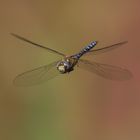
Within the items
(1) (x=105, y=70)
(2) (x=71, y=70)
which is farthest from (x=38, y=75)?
(1) (x=105, y=70)

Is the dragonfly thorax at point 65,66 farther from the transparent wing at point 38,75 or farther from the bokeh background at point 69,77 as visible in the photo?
the bokeh background at point 69,77

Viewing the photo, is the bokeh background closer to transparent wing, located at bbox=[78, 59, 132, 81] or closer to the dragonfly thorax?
transparent wing, located at bbox=[78, 59, 132, 81]

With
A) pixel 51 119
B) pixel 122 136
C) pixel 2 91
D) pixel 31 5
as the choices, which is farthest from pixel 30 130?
pixel 31 5

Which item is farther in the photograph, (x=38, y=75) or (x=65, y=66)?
(x=38, y=75)

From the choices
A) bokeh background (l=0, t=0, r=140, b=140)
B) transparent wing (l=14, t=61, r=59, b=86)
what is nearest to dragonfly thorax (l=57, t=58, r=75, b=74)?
transparent wing (l=14, t=61, r=59, b=86)

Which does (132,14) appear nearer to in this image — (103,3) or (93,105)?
(103,3)

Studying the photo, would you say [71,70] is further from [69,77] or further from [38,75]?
[69,77]
